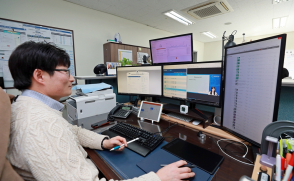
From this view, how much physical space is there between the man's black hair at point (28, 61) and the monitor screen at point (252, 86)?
3.39ft

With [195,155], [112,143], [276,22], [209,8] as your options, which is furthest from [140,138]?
[276,22]

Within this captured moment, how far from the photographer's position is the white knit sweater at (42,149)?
0.46m

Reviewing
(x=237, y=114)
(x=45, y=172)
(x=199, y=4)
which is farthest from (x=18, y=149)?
(x=199, y=4)

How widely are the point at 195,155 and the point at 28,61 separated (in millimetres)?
929

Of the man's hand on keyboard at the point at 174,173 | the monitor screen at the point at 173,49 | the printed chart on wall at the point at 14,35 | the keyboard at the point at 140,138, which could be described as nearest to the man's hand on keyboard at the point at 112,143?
the keyboard at the point at 140,138

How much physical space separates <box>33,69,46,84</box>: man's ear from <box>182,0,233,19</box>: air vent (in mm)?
3576

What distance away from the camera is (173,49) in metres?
1.35

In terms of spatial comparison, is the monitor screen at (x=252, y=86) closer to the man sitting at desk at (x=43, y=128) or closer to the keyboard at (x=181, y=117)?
the keyboard at (x=181, y=117)

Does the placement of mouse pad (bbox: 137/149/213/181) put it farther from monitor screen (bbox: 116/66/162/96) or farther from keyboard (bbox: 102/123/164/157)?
monitor screen (bbox: 116/66/162/96)

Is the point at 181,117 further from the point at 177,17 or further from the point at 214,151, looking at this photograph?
the point at 177,17

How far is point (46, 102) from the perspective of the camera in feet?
2.12

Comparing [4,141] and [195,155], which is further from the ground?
[4,141]

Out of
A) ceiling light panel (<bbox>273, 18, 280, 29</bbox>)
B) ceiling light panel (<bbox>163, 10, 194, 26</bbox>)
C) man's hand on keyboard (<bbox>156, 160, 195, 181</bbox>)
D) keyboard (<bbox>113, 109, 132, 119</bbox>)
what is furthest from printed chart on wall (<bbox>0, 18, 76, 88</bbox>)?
ceiling light panel (<bbox>273, 18, 280, 29</bbox>)

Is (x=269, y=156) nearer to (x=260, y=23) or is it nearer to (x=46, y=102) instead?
(x=46, y=102)
